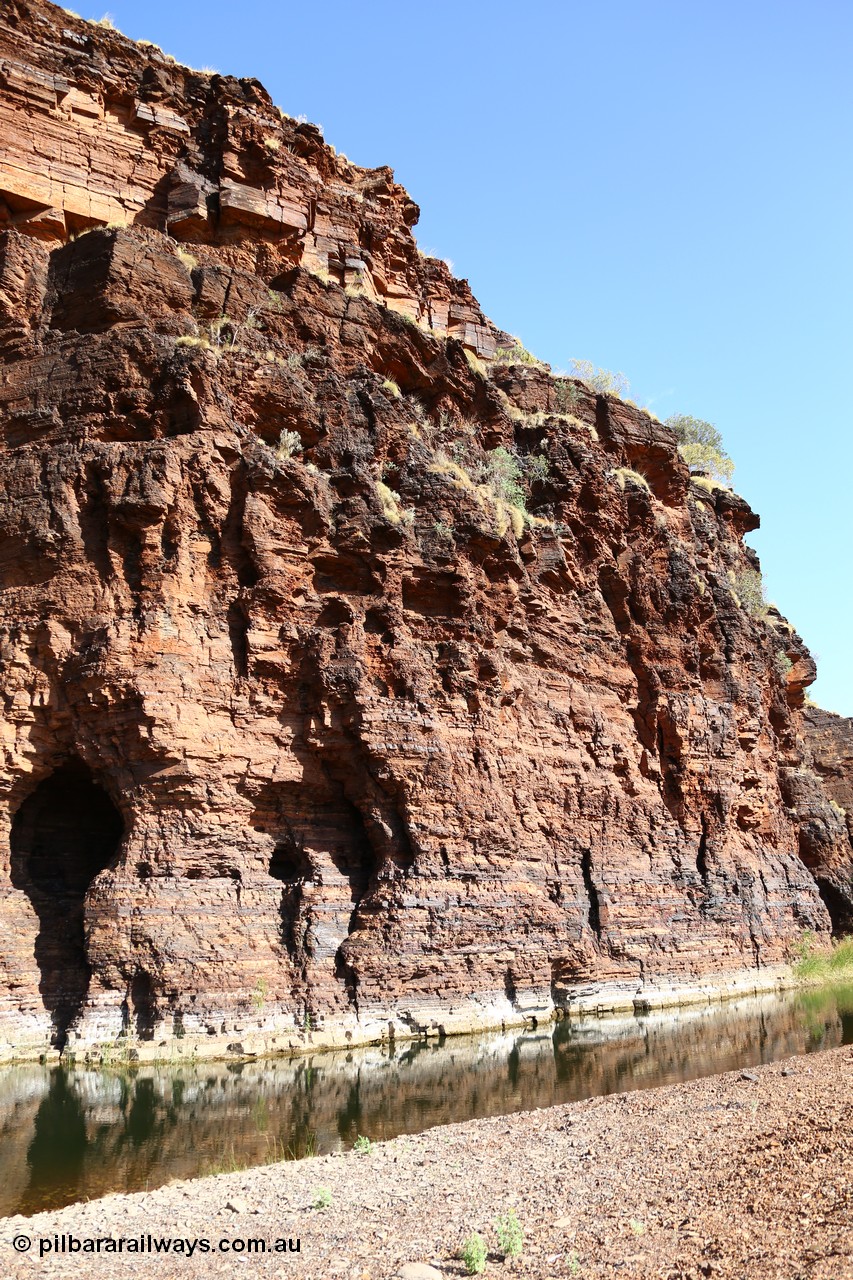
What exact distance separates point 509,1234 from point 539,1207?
4.04ft

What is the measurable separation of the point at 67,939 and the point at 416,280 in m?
23.9

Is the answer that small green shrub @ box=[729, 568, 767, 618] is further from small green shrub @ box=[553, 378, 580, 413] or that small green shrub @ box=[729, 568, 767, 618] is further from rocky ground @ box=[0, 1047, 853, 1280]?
rocky ground @ box=[0, 1047, 853, 1280]

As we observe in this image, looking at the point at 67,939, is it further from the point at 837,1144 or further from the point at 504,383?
the point at 504,383

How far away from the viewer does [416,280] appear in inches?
1340

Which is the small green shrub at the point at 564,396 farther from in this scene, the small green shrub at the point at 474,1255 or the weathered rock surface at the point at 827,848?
the small green shrub at the point at 474,1255

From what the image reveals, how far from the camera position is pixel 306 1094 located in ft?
52.7

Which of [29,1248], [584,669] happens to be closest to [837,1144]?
[29,1248]

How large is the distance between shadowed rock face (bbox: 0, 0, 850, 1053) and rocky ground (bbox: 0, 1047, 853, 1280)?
346 inches

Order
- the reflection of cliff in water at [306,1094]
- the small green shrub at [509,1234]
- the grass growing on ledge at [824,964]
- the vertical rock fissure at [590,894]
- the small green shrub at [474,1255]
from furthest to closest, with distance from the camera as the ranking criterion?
the grass growing on ledge at [824,964], the vertical rock fissure at [590,894], the reflection of cliff in water at [306,1094], the small green shrub at [509,1234], the small green shrub at [474,1255]

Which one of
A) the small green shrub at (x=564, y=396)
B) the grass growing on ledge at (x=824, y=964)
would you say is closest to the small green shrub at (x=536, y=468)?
the small green shrub at (x=564, y=396)

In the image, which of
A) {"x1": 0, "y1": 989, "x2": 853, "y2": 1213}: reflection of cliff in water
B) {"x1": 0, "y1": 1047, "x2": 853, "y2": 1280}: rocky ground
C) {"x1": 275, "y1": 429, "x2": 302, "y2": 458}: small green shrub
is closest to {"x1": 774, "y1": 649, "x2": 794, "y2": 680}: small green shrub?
{"x1": 0, "y1": 989, "x2": 853, "y2": 1213}: reflection of cliff in water

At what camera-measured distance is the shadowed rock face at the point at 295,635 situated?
20672 millimetres

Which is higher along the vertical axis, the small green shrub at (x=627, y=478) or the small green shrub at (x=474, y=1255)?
the small green shrub at (x=627, y=478)

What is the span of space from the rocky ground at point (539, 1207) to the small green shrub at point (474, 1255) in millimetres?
83
